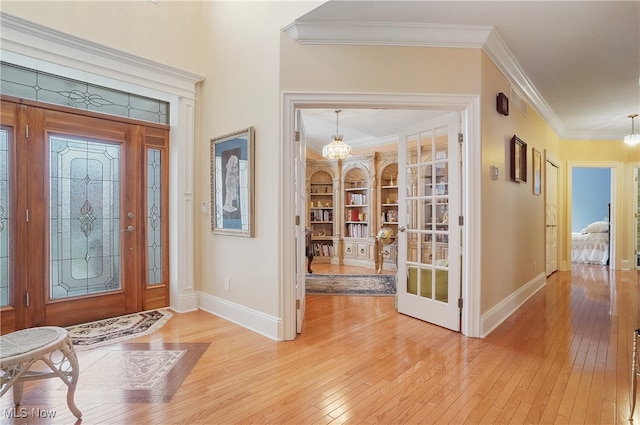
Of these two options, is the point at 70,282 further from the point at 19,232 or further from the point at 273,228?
the point at 273,228

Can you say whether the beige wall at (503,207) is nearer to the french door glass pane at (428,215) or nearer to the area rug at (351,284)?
the french door glass pane at (428,215)

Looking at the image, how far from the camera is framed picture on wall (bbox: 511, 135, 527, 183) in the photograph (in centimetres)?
359

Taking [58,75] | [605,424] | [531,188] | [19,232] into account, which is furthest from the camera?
[531,188]

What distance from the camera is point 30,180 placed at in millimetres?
2934

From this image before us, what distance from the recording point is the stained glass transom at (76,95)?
2.88m

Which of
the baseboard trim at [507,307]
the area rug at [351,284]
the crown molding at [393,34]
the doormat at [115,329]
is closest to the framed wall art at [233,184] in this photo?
the crown molding at [393,34]

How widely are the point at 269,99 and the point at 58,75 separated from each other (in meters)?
2.03

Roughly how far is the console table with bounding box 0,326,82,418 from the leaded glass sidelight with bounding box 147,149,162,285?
183cm

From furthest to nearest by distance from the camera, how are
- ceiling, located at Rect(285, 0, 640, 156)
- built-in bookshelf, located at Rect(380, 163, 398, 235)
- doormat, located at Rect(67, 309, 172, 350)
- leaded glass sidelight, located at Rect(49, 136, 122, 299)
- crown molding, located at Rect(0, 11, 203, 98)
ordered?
built-in bookshelf, located at Rect(380, 163, 398, 235), leaded glass sidelight, located at Rect(49, 136, 122, 299), doormat, located at Rect(67, 309, 172, 350), crown molding, located at Rect(0, 11, 203, 98), ceiling, located at Rect(285, 0, 640, 156)

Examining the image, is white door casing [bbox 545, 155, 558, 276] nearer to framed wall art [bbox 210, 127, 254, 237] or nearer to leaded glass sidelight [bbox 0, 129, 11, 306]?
framed wall art [bbox 210, 127, 254, 237]

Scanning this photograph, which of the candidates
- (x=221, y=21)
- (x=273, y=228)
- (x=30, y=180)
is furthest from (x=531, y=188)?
(x=30, y=180)

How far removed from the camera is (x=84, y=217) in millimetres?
3262
